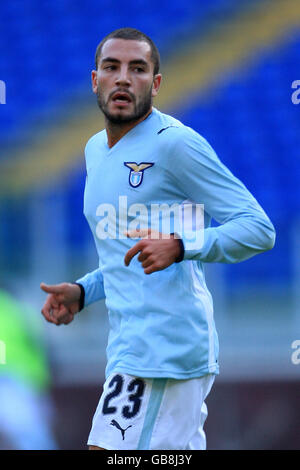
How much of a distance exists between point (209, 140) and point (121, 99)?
4.48m

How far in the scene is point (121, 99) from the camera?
253cm

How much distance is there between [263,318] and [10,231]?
1927 mm

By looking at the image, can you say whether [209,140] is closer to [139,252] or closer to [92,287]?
[92,287]

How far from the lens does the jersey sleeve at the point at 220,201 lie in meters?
2.34

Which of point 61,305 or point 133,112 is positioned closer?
point 133,112

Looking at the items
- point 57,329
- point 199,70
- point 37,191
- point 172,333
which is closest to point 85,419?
point 57,329

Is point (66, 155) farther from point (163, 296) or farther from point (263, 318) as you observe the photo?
point (163, 296)

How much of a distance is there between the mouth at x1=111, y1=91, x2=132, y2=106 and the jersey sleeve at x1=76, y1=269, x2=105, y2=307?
56 cm

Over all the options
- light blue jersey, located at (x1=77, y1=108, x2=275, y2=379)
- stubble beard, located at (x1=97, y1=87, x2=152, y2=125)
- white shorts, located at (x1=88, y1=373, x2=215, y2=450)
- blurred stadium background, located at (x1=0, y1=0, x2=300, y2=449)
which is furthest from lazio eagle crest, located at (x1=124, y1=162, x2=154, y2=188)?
blurred stadium background, located at (x1=0, y1=0, x2=300, y2=449)

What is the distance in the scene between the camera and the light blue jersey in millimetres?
2387

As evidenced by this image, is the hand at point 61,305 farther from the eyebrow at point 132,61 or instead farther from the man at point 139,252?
the eyebrow at point 132,61

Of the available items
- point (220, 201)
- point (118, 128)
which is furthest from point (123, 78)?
point (220, 201)

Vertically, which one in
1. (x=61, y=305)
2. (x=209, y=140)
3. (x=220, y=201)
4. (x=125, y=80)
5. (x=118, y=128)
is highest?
(x=209, y=140)

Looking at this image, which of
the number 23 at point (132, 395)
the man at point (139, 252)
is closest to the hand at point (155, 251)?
the man at point (139, 252)
